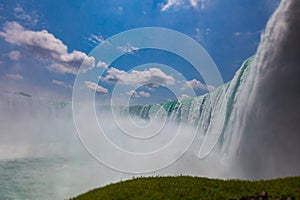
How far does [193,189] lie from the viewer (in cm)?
992

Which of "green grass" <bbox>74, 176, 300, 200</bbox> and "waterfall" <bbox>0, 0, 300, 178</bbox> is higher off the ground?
"waterfall" <bbox>0, 0, 300, 178</bbox>

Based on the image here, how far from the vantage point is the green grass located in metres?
9.28

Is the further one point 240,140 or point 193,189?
point 240,140

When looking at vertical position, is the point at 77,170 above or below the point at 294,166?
above

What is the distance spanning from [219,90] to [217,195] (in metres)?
21.9

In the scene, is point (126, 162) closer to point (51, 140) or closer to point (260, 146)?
point (260, 146)

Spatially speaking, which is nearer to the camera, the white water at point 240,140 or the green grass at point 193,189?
the green grass at point 193,189

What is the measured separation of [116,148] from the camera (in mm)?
41156

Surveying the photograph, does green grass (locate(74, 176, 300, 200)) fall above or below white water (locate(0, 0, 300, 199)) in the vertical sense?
below

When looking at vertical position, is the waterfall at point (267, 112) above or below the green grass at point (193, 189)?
above

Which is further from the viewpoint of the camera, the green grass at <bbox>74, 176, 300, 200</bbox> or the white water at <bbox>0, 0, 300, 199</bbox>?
the white water at <bbox>0, 0, 300, 199</bbox>

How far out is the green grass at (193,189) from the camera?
30.5 ft

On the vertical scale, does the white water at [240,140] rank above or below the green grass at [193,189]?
above

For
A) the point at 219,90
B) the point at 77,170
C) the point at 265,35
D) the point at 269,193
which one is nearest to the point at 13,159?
the point at 77,170
